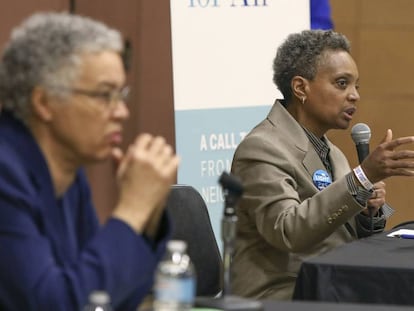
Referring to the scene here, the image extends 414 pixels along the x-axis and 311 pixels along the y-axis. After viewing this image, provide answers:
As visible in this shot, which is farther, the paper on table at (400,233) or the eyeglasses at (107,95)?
the paper on table at (400,233)

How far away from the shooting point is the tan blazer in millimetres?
3361

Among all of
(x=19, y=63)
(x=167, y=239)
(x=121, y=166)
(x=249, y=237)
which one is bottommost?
(x=249, y=237)

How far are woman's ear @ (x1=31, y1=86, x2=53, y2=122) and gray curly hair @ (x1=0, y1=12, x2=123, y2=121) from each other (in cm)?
1

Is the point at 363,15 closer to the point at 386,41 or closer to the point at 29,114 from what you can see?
the point at 386,41

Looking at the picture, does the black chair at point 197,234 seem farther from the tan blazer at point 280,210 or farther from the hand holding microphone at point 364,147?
the hand holding microphone at point 364,147

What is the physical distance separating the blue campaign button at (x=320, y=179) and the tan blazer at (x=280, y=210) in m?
0.02

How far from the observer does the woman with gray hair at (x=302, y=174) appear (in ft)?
11.0

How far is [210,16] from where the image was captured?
4.54 meters

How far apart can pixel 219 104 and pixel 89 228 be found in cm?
230

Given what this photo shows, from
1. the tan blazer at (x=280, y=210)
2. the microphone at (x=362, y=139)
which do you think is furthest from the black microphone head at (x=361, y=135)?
the tan blazer at (x=280, y=210)

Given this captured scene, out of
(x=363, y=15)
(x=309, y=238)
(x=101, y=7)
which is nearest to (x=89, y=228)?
(x=309, y=238)

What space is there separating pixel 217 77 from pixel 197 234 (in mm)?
1268

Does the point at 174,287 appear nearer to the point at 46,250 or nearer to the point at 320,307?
the point at 46,250

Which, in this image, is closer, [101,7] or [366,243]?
[366,243]
